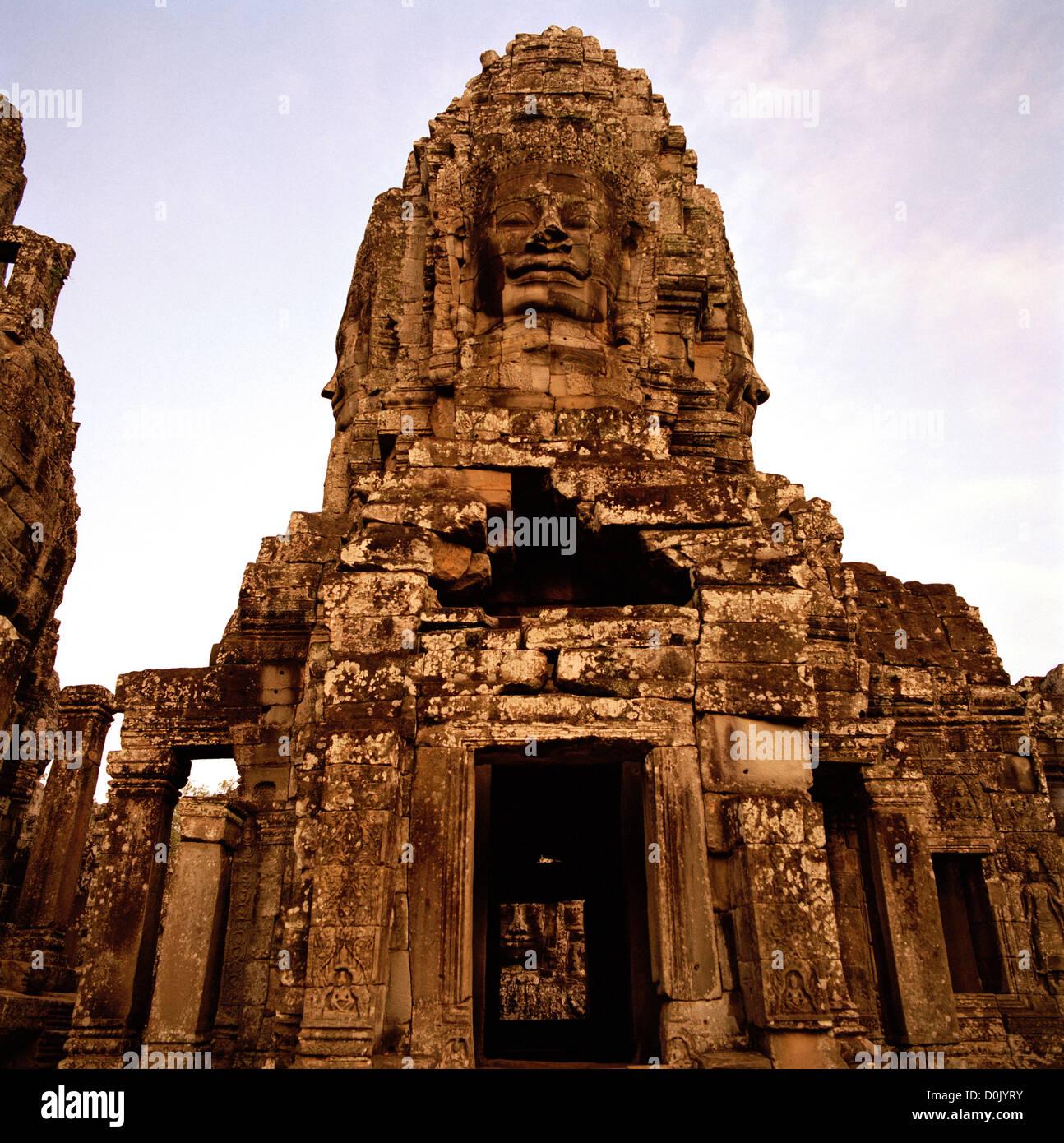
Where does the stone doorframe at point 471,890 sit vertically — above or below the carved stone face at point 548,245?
below

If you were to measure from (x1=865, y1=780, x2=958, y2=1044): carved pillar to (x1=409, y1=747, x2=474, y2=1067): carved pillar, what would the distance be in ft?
15.0

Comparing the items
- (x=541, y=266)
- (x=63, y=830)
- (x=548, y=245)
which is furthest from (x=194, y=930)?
(x=548, y=245)

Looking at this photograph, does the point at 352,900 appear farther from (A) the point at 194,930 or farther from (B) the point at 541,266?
(B) the point at 541,266

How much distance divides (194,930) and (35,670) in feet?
25.3

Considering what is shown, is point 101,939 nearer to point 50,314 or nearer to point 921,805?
point 50,314

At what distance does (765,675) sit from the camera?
20.8ft

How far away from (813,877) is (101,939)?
6644 millimetres

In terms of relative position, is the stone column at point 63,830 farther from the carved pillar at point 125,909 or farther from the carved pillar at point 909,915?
the carved pillar at point 909,915

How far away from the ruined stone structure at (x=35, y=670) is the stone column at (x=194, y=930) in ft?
6.27

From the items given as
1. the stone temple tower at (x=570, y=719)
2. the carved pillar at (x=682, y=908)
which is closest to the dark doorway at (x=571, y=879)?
the stone temple tower at (x=570, y=719)

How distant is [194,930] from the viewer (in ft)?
25.0

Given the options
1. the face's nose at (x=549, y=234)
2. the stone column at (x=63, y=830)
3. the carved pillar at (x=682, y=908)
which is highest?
the face's nose at (x=549, y=234)

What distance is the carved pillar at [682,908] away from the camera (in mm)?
5555

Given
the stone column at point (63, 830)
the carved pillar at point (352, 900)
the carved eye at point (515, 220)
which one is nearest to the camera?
the carved pillar at point (352, 900)
